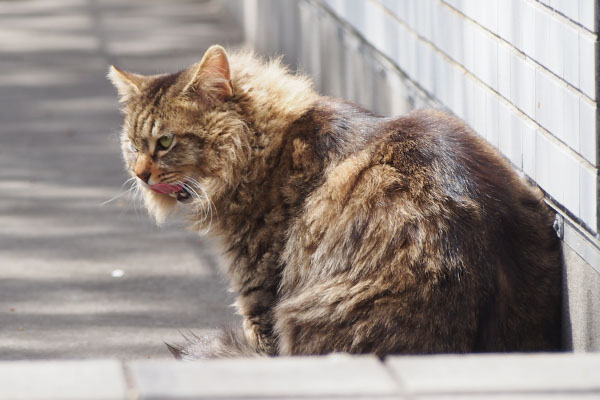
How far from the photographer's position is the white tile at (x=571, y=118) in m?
3.09

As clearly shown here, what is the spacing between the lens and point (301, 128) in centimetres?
342

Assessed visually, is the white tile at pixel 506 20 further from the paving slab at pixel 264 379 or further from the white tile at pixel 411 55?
the paving slab at pixel 264 379

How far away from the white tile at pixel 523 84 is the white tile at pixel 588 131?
40cm

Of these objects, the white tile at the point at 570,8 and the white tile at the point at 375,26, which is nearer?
the white tile at the point at 570,8

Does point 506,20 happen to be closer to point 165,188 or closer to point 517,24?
point 517,24

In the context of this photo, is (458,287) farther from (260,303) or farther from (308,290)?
(260,303)

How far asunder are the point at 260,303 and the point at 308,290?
0.30 meters

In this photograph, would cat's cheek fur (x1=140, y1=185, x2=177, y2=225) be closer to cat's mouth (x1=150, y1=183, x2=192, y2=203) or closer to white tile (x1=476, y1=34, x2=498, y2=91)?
cat's mouth (x1=150, y1=183, x2=192, y2=203)

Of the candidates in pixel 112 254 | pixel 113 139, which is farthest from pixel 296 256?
pixel 113 139

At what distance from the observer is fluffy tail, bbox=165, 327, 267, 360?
10.5ft

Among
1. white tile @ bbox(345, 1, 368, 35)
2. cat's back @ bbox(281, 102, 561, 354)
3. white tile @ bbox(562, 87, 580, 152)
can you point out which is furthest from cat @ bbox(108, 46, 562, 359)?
white tile @ bbox(345, 1, 368, 35)

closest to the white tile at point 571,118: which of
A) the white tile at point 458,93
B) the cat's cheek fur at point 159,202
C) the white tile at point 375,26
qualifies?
the white tile at point 458,93

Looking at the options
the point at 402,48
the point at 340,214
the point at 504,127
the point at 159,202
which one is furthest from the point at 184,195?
the point at 402,48

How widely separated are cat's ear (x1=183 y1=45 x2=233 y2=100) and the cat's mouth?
13.3 inches
